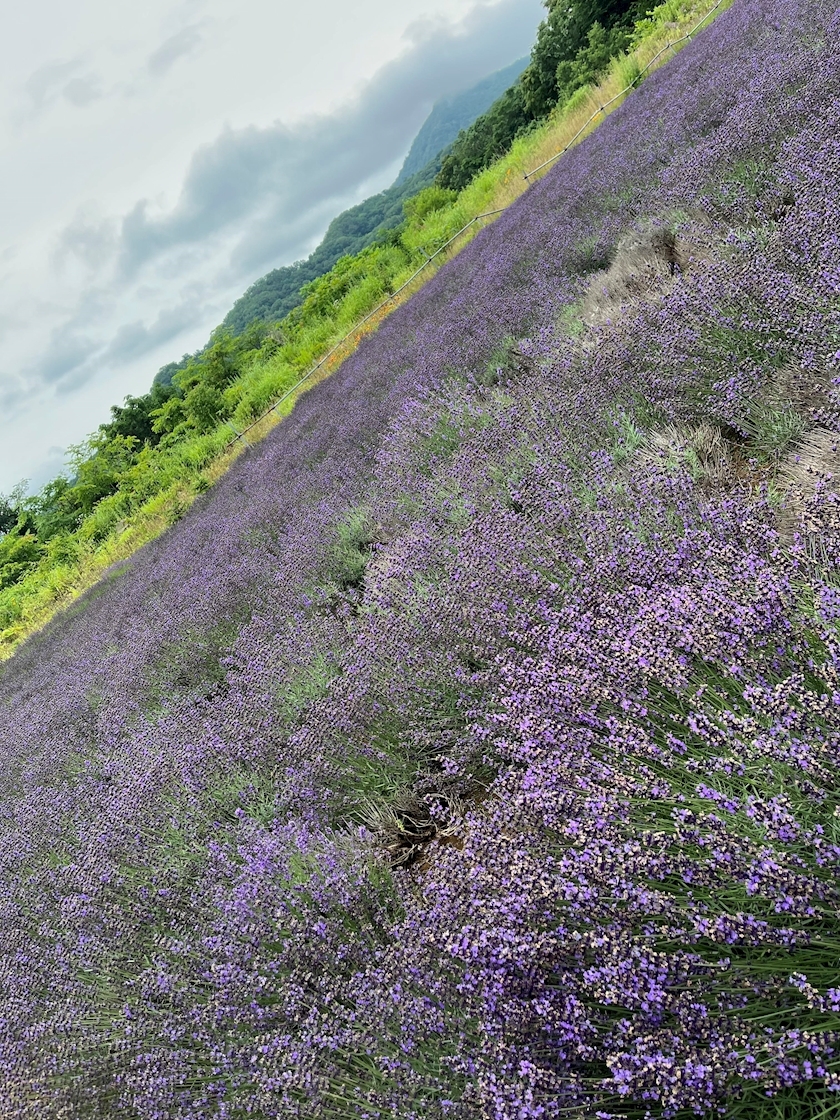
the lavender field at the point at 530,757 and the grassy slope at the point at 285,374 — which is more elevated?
the grassy slope at the point at 285,374

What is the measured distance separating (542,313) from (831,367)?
3.03m

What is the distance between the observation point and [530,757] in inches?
59.8

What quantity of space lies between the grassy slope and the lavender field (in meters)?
7.75

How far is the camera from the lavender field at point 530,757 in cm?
111

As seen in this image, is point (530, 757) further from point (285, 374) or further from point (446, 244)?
point (285, 374)

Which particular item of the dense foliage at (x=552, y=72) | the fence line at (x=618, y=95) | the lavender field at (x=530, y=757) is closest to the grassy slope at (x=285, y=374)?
the fence line at (x=618, y=95)

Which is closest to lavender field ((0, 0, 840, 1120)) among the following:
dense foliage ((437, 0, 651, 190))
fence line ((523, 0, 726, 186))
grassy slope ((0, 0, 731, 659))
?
fence line ((523, 0, 726, 186))

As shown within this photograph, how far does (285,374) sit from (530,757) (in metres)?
15.3

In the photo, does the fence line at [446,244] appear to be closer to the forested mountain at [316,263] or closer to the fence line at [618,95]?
the fence line at [618,95]

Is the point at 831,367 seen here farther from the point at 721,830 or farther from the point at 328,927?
the point at 328,927

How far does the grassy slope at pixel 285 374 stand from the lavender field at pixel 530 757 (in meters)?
7.75

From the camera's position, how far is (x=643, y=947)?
1.08 metres

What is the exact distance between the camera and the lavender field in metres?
1.11

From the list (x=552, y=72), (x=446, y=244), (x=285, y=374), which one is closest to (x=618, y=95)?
(x=446, y=244)
